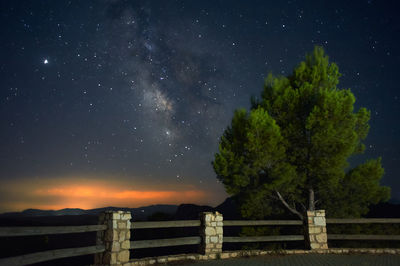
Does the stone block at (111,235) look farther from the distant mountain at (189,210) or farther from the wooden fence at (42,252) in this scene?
the distant mountain at (189,210)

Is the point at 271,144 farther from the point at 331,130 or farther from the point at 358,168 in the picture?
the point at 358,168

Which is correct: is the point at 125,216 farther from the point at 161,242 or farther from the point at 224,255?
the point at 224,255

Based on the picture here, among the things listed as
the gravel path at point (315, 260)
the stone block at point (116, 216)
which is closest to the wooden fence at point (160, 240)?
the stone block at point (116, 216)

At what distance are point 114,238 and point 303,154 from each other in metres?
11.0

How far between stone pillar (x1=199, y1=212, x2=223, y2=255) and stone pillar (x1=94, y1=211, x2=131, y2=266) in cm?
239

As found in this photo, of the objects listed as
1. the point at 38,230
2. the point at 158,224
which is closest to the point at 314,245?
the point at 158,224

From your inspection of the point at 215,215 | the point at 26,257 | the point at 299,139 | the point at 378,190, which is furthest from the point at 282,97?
the point at 26,257

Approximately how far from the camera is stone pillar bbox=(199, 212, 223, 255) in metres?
8.80

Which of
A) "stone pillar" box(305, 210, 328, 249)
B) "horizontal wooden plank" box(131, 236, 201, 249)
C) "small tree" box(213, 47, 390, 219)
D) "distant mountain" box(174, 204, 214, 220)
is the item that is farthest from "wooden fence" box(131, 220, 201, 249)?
"distant mountain" box(174, 204, 214, 220)

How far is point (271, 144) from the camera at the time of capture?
13852 millimetres

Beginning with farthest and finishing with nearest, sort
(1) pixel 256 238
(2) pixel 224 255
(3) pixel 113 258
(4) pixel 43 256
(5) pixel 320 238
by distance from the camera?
1. (5) pixel 320 238
2. (1) pixel 256 238
3. (2) pixel 224 255
4. (3) pixel 113 258
5. (4) pixel 43 256

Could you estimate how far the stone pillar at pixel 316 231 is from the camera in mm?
10305

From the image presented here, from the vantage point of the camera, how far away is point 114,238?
23.6 ft

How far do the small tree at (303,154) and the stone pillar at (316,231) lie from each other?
3.43 metres
